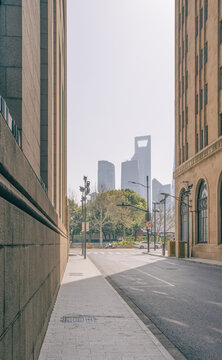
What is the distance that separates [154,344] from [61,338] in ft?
5.44

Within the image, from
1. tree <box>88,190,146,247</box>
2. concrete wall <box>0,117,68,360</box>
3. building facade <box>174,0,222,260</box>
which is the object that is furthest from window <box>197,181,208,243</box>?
tree <box>88,190,146,247</box>

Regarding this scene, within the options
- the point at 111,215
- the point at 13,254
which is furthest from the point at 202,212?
the point at 111,215

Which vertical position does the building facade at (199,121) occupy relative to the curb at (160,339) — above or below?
above

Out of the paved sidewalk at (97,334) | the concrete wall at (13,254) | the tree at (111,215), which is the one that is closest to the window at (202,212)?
the paved sidewalk at (97,334)

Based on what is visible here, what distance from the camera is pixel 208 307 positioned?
11031 millimetres

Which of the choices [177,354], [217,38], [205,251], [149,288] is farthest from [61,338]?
[217,38]

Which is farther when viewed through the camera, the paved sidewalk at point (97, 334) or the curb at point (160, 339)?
the curb at point (160, 339)

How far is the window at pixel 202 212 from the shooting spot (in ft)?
129

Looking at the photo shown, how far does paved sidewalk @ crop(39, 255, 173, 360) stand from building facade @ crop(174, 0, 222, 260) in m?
25.0

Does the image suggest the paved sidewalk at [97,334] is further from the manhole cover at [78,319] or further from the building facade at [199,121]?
the building facade at [199,121]

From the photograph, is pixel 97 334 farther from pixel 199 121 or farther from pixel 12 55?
pixel 199 121

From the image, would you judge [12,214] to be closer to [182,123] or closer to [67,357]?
[67,357]

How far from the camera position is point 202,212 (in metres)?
40.3

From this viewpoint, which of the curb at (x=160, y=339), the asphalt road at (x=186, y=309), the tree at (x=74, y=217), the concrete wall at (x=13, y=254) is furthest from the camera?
the tree at (x=74, y=217)
